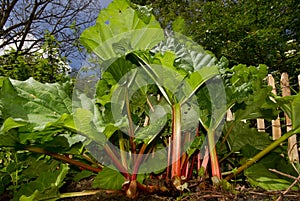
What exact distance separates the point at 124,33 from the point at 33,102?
33 centimetres

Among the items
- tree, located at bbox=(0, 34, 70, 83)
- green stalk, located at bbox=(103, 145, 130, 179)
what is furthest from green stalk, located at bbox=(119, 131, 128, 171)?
tree, located at bbox=(0, 34, 70, 83)

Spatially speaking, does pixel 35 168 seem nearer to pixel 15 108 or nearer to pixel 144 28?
pixel 15 108

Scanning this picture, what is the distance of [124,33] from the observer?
1023 millimetres

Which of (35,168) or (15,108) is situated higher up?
(15,108)

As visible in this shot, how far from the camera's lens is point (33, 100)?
1000 mm

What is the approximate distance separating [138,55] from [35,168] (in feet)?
1.83

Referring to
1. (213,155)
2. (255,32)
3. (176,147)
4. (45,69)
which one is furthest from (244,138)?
(255,32)

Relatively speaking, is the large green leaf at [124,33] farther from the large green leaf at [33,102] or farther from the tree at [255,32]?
the tree at [255,32]

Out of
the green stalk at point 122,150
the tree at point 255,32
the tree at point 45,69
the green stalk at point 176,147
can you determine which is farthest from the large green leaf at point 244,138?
the tree at point 255,32

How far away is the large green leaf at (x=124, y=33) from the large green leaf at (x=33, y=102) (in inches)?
7.4

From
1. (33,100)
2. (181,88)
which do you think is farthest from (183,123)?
(33,100)

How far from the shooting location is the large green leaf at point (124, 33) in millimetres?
1017

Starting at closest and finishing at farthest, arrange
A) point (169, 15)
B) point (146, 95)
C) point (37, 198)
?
point (37, 198) → point (146, 95) → point (169, 15)

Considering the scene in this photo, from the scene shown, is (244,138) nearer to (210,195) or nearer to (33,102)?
(210,195)
